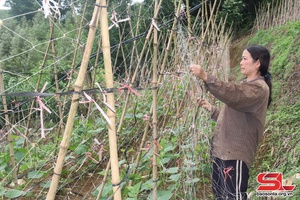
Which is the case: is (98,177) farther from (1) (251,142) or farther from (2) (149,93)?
(2) (149,93)

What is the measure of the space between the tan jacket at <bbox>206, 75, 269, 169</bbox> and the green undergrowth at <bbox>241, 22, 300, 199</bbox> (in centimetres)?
36

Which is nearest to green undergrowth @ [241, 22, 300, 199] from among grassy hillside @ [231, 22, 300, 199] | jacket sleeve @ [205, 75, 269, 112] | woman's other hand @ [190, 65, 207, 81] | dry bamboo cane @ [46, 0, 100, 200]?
grassy hillside @ [231, 22, 300, 199]

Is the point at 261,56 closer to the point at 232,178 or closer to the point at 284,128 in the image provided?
the point at 232,178

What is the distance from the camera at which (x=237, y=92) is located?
1.04 metres

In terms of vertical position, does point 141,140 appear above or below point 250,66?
below

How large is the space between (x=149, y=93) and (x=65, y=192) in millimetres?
1536

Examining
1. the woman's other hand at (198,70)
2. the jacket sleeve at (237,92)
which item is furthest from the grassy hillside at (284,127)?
the woman's other hand at (198,70)

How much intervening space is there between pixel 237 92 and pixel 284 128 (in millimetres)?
1186

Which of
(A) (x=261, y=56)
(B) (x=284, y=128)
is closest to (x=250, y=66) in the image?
(A) (x=261, y=56)

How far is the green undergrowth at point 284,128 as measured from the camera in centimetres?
161

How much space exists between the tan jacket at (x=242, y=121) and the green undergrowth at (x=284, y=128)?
1.17ft

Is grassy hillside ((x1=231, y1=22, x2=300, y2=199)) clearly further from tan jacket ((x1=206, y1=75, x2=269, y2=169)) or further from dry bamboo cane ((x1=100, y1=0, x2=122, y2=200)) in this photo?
dry bamboo cane ((x1=100, y1=0, x2=122, y2=200))

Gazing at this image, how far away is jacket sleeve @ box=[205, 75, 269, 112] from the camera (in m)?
1.03

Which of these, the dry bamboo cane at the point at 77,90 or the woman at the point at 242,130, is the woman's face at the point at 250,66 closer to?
the woman at the point at 242,130
